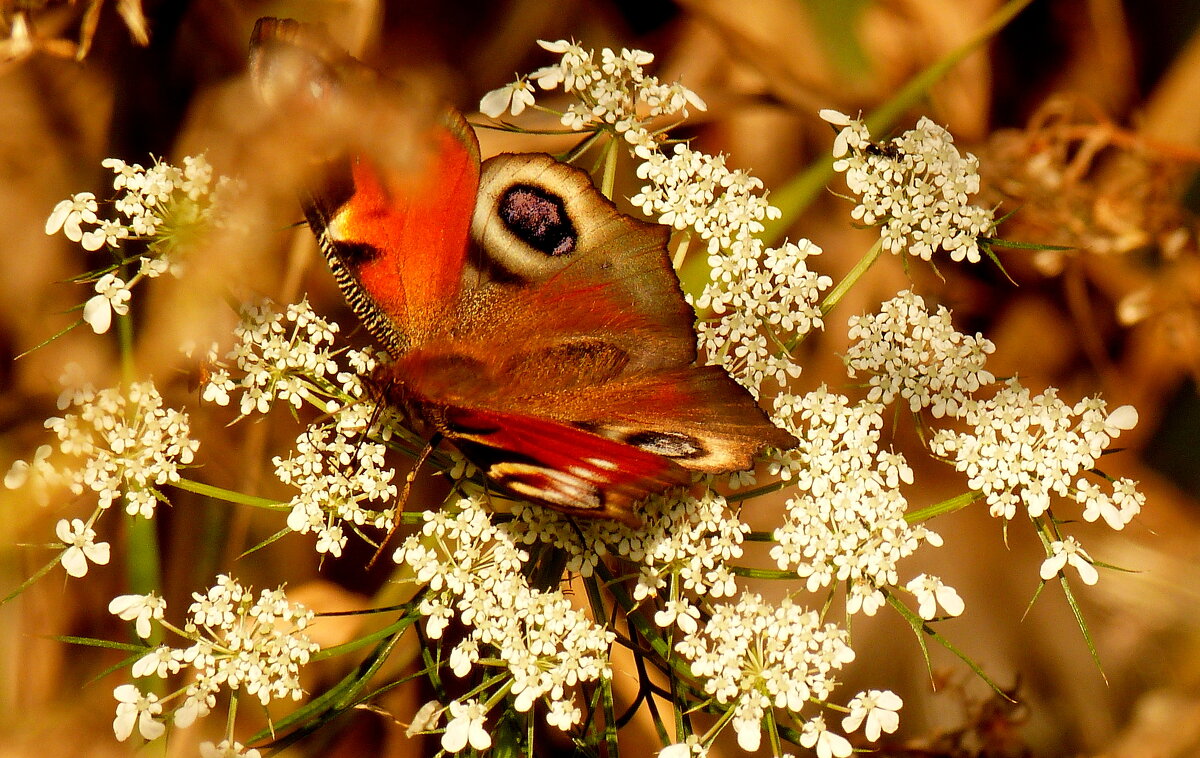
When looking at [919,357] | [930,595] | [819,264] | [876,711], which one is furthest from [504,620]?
[819,264]

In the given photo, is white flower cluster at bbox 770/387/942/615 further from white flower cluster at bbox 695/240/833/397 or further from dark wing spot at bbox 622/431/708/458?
dark wing spot at bbox 622/431/708/458

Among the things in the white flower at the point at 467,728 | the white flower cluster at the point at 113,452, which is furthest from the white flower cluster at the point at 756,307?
the white flower cluster at the point at 113,452

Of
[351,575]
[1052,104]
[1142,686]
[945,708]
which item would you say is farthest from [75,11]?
[1142,686]

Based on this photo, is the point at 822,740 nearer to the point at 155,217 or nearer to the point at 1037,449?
the point at 1037,449

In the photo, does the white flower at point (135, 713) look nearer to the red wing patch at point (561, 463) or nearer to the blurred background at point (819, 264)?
the blurred background at point (819, 264)

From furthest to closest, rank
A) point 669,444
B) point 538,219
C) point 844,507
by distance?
point 538,219 → point 844,507 → point 669,444

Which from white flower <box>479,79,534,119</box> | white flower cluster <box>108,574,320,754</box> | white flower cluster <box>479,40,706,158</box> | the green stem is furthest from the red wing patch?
the green stem
